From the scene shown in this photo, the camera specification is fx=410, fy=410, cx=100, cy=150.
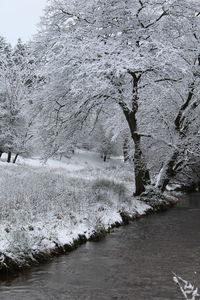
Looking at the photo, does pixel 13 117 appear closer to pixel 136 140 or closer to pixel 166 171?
pixel 166 171

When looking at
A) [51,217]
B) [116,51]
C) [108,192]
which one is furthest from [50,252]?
[116,51]

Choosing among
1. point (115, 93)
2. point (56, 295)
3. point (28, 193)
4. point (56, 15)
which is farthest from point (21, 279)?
point (56, 15)

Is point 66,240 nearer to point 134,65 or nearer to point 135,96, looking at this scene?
point 134,65

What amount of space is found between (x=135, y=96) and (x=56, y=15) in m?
5.08

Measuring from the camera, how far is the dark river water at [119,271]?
7.41m

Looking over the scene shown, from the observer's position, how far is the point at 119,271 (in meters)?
8.84

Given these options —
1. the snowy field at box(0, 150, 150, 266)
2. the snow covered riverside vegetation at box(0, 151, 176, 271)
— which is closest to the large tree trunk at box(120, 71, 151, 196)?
the snowy field at box(0, 150, 150, 266)

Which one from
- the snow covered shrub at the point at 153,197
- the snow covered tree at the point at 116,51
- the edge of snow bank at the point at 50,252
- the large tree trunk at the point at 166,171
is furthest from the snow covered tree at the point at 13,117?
the edge of snow bank at the point at 50,252

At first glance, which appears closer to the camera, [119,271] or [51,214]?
[119,271]

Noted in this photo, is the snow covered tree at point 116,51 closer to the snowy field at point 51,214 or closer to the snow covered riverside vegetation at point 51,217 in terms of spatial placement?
the snowy field at point 51,214

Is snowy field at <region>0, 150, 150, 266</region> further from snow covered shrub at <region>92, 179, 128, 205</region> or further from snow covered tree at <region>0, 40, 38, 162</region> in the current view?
snow covered tree at <region>0, 40, 38, 162</region>

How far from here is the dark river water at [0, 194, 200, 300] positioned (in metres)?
7.41

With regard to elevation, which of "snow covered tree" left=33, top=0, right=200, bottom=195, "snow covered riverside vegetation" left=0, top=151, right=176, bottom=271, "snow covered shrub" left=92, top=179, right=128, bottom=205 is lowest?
"snow covered riverside vegetation" left=0, top=151, right=176, bottom=271

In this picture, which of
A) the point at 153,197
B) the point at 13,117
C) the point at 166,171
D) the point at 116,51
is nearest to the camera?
the point at 116,51
